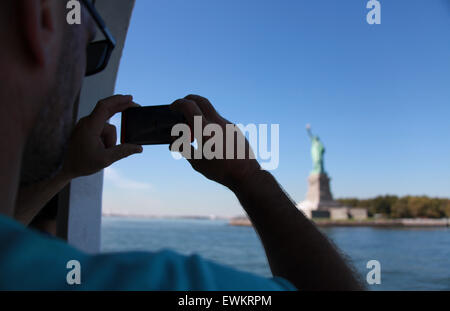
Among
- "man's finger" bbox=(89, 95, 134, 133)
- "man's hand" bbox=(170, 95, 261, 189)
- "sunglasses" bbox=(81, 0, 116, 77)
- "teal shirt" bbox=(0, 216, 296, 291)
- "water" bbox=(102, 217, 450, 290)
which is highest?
"sunglasses" bbox=(81, 0, 116, 77)

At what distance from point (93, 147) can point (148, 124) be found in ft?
0.36

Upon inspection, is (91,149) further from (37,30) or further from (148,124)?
(37,30)

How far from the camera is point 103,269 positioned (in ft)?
0.88

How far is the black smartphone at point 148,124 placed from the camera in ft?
2.23

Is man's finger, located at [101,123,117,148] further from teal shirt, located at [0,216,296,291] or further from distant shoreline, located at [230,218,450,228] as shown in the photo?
distant shoreline, located at [230,218,450,228]

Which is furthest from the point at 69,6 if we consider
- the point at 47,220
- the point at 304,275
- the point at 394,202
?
the point at 394,202

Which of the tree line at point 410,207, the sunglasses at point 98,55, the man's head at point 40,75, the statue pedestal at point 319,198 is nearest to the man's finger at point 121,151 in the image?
the sunglasses at point 98,55

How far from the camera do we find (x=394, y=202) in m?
28.7

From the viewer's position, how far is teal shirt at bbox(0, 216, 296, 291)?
0.25m

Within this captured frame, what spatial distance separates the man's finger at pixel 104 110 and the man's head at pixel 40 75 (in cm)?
25

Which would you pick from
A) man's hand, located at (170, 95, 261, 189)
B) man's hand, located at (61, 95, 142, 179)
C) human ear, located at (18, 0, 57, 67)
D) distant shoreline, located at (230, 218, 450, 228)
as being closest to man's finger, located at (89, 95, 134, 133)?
man's hand, located at (61, 95, 142, 179)

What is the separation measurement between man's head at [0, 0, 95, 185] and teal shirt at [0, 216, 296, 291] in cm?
10
